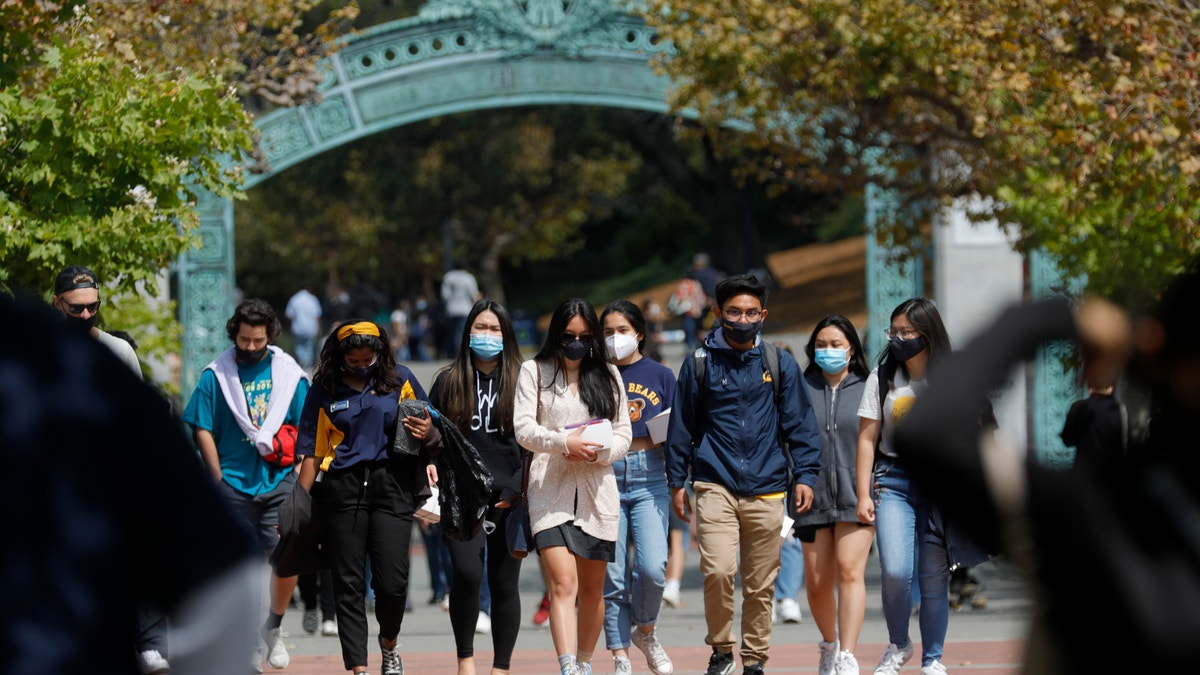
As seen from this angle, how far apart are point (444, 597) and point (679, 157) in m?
24.2

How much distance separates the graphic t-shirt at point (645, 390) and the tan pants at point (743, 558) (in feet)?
2.17

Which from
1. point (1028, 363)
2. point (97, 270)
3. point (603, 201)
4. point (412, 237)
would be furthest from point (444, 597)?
point (603, 201)

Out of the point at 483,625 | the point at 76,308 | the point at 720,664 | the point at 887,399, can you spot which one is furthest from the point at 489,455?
the point at 483,625

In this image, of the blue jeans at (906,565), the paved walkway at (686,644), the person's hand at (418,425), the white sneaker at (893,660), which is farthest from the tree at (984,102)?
the person's hand at (418,425)

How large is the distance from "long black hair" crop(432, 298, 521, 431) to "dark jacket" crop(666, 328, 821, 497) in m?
0.82

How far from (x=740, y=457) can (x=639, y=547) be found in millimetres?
709

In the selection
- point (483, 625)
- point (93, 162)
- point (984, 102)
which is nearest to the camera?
point (93, 162)

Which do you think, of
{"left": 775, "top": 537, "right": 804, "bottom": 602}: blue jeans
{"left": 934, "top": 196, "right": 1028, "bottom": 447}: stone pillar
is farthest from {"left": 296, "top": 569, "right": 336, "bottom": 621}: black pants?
{"left": 934, "top": 196, "right": 1028, "bottom": 447}: stone pillar

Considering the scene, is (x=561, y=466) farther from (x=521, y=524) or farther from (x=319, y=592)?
(x=319, y=592)

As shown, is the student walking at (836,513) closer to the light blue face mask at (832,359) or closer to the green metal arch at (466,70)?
the light blue face mask at (832,359)

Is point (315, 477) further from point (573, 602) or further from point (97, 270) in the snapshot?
point (97, 270)

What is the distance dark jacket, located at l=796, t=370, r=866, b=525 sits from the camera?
8.39m

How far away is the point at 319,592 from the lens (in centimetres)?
1081

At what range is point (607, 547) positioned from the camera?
8.01 meters
